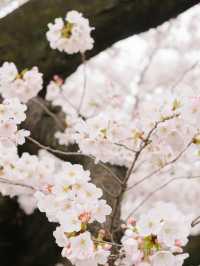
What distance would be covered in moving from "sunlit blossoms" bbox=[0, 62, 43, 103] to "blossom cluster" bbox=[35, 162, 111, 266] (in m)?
0.72

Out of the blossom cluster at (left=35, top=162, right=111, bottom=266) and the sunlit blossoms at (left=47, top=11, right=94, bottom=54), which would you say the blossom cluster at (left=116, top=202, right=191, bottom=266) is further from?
the sunlit blossoms at (left=47, top=11, right=94, bottom=54)

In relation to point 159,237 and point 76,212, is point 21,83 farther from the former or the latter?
point 159,237

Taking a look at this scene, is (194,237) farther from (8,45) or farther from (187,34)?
(187,34)

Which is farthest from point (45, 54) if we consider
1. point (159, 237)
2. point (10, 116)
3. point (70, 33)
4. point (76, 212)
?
point (159, 237)

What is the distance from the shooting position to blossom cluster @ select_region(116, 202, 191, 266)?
39.9 inches

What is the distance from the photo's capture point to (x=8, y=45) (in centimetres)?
212

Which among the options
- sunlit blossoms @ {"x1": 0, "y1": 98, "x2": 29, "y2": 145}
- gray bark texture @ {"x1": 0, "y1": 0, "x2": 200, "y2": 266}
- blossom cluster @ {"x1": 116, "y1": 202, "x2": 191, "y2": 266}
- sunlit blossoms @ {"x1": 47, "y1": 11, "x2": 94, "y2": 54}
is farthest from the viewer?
gray bark texture @ {"x1": 0, "y1": 0, "x2": 200, "y2": 266}

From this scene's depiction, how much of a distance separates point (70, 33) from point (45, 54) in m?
0.21

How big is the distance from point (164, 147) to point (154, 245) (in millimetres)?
796

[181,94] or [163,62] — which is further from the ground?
[163,62]

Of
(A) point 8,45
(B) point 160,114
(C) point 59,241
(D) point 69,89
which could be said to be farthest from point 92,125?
(D) point 69,89

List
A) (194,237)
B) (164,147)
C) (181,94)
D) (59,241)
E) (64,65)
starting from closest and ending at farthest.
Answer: (59,241), (181,94), (164,147), (64,65), (194,237)

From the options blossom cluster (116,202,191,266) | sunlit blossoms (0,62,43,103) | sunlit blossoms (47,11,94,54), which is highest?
sunlit blossoms (47,11,94,54)

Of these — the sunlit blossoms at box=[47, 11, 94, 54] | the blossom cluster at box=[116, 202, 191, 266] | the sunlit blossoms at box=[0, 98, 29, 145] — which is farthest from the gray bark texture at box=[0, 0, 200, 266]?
the blossom cluster at box=[116, 202, 191, 266]
